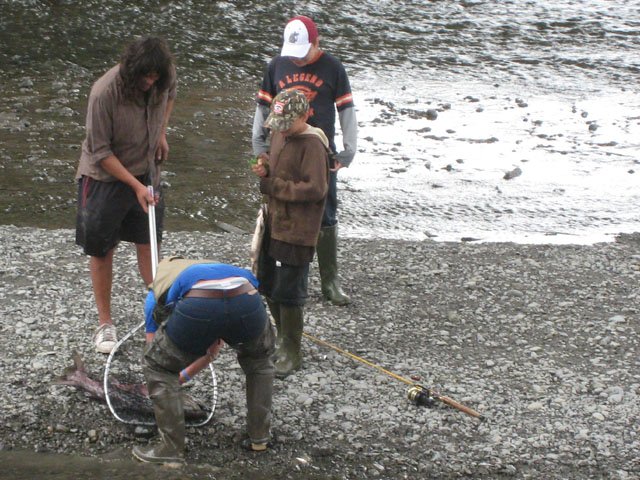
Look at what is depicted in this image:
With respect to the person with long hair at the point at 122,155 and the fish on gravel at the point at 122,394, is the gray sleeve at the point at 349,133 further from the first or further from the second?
the fish on gravel at the point at 122,394

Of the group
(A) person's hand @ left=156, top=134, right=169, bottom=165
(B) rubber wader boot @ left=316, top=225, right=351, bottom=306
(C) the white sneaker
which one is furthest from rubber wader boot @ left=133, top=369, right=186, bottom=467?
(B) rubber wader boot @ left=316, top=225, right=351, bottom=306

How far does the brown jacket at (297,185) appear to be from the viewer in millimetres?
4816

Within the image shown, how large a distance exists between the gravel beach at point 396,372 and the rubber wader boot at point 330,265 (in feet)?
0.34

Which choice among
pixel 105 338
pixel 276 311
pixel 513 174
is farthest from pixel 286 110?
pixel 513 174

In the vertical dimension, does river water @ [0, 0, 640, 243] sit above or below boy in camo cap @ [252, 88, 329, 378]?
below

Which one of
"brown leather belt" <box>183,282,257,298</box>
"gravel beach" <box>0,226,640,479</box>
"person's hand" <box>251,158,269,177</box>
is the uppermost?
"person's hand" <box>251,158,269,177</box>

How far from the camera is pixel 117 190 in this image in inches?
202

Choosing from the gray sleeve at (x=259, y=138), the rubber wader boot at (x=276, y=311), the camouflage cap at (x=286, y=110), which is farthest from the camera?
the gray sleeve at (x=259, y=138)

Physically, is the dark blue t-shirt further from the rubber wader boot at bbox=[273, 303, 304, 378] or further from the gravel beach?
the gravel beach

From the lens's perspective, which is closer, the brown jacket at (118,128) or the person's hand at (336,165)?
the brown jacket at (118,128)

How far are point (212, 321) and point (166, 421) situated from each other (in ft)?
2.08

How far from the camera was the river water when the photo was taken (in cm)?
1036

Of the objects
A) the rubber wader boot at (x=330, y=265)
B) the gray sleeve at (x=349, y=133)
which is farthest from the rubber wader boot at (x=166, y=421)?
the rubber wader boot at (x=330, y=265)

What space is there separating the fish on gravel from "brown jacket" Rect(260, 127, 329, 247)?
1105 mm
